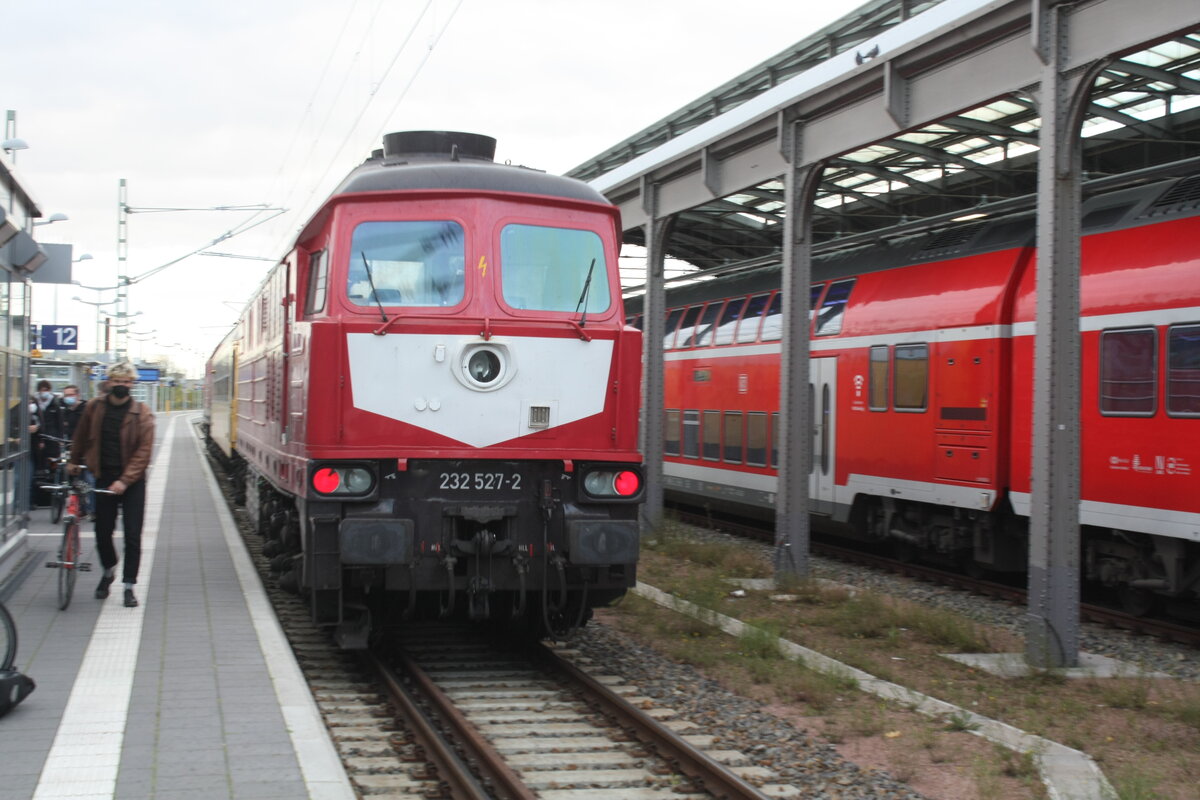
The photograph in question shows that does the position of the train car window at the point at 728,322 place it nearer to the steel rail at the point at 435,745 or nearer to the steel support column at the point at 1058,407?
the steel support column at the point at 1058,407

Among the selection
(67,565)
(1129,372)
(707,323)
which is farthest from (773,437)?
(67,565)

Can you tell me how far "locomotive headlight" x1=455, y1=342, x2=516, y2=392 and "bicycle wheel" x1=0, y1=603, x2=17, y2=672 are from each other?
Answer: 2.91 meters

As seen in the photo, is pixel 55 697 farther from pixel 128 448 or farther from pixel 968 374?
pixel 968 374

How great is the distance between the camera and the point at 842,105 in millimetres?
11836

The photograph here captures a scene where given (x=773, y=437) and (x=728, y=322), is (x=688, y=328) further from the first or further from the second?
(x=773, y=437)

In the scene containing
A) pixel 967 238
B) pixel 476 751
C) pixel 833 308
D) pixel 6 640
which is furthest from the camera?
pixel 833 308

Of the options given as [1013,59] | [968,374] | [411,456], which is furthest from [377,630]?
[968,374]

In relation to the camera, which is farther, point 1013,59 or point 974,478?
point 974,478

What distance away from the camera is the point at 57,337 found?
27609 mm

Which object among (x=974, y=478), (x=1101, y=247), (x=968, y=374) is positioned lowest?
(x=974, y=478)

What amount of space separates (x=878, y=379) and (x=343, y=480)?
8239mm

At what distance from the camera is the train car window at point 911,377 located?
13.5 metres

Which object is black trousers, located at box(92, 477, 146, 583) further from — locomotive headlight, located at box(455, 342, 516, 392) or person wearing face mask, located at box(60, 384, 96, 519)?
person wearing face mask, located at box(60, 384, 96, 519)

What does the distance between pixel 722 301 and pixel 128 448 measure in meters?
10.8
